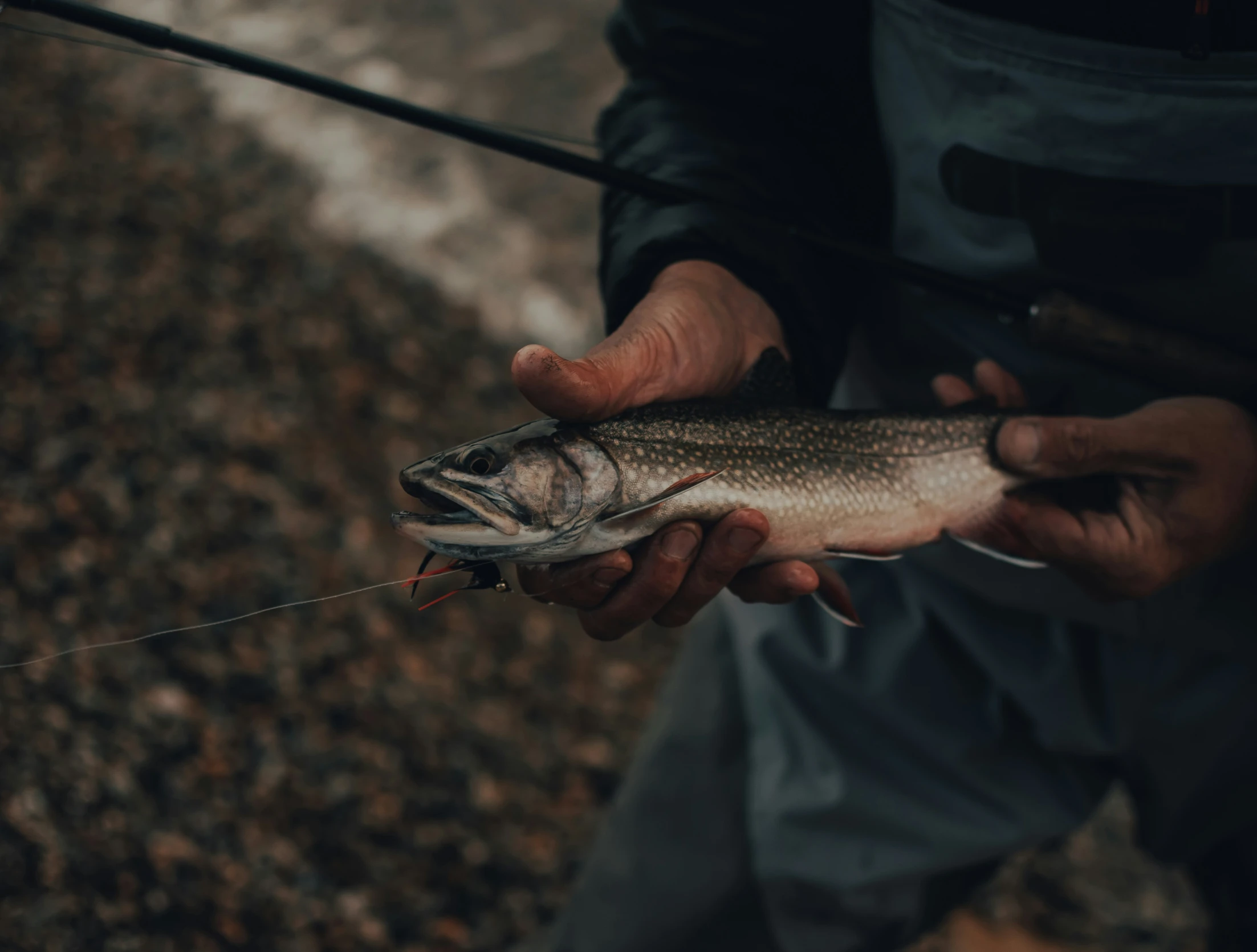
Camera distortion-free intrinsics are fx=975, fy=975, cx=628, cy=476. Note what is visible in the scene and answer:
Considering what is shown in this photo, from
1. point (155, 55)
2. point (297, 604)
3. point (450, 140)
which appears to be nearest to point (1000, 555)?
point (297, 604)

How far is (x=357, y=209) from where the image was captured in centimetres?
735

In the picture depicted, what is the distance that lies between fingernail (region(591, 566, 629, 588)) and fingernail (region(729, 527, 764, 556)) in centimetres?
18

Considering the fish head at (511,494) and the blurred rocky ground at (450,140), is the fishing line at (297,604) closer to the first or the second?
the fish head at (511,494)

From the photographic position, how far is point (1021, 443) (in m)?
1.86

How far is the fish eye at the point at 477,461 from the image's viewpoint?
149 centimetres

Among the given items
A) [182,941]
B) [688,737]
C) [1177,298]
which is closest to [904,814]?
[688,737]

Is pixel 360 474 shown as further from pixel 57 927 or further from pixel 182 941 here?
pixel 57 927

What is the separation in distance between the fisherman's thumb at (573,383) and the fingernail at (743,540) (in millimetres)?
283

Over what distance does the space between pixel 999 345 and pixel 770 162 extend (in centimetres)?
64

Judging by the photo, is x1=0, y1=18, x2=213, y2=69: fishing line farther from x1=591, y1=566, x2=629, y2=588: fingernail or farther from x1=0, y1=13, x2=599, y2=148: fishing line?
x1=591, y1=566, x2=629, y2=588: fingernail

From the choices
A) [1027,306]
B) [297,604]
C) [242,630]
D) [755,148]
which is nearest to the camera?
[1027,306]

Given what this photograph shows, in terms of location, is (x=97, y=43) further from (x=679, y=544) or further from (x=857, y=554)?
(x=857, y=554)

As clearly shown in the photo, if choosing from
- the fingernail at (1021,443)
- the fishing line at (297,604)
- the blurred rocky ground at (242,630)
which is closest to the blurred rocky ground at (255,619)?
the blurred rocky ground at (242,630)

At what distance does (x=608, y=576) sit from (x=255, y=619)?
2.80 meters
